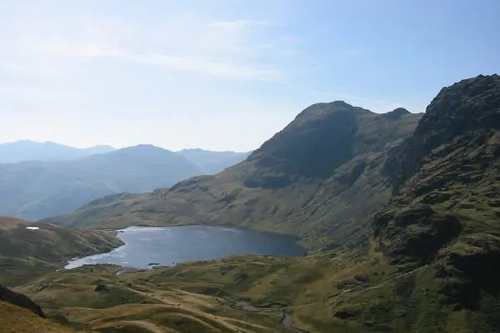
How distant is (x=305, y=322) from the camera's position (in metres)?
192

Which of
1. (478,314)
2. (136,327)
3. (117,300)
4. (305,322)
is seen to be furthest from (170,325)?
(478,314)

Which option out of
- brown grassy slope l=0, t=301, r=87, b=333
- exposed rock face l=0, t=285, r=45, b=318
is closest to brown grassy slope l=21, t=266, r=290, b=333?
exposed rock face l=0, t=285, r=45, b=318

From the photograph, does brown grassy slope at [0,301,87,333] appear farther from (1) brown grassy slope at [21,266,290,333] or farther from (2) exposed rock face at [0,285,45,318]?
(1) brown grassy slope at [21,266,290,333]

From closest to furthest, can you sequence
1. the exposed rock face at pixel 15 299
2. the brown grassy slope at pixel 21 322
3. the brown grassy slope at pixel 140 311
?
the brown grassy slope at pixel 21 322 → the exposed rock face at pixel 15 299 → the brown grassy slope at pixel 140 311

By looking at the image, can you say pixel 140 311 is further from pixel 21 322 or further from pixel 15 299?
pixel 21 322

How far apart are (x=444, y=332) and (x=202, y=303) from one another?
87.1 m

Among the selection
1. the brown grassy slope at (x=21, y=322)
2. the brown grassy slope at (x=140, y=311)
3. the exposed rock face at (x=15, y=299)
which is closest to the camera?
the brown grassy slope at (x=21, y=322)

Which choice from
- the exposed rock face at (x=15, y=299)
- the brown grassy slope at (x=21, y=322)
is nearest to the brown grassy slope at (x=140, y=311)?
the exposed rock face at (x=15, y=299)

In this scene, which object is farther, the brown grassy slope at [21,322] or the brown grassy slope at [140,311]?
the brown grassy slope at [140,311]

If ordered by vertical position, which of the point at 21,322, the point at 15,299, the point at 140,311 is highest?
the point at 15,299

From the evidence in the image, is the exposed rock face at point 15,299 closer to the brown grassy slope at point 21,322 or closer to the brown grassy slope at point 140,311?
the brown grassy slope at point 21,322

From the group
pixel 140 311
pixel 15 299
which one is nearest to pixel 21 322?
pixel 15 299

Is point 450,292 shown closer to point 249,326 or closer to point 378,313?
point 378,313

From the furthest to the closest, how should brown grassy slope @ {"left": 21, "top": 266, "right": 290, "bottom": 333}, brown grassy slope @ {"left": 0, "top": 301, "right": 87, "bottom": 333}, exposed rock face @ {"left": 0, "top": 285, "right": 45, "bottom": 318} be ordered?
brown grassy slope @ {"left": 21, "top": 266, "right": 290, "bottom": 333}
exposed rock face @ {"left": 0, "top": 285, "right": 45, "bottom": 318}
brown grassy slope @ {"left": 0, "top": 301, "right": 87, "bottom": 333}
